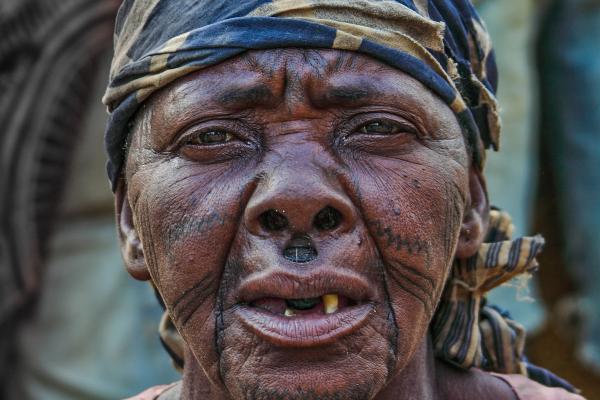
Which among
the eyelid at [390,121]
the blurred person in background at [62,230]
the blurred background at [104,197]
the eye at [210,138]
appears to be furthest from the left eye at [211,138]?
the blurred person in background at [62,230]

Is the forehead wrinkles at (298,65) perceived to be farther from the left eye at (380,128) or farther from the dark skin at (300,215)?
the left eye at (380,128)

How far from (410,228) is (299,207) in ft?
0.87

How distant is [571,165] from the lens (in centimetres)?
584

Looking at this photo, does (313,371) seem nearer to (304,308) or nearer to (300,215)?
(304,308)

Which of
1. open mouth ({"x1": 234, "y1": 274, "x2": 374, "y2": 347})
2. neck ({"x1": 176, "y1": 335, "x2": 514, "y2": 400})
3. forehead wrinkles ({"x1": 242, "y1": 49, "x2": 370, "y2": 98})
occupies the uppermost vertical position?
forehead wrinkles ({"x1": 242, "y1": 49, "x2": 370, "y2": 98})

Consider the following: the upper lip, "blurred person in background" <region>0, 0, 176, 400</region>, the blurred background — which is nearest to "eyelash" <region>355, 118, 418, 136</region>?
the upper lip

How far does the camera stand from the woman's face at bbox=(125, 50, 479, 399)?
2.28 meters

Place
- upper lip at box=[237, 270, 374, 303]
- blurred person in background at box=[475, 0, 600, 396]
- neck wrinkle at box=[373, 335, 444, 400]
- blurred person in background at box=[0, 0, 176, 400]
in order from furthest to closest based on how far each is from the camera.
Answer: blurred person in background at box=[0, 0, 176, 400] → blurred person in background at box=[475, 0, 600, 396] → neck wrinkle at box=[373, 335, 444, 400] → upper lip at box=[237, 270, 374, 303]

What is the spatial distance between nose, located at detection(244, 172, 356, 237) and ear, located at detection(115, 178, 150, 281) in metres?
0.47

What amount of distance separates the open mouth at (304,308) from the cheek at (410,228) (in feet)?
0.35

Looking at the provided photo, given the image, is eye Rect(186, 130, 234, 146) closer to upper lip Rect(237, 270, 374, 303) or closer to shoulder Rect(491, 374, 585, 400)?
upper lip Rect(237, 270, 374, 303)

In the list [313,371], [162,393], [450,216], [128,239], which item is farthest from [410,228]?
[162,393]

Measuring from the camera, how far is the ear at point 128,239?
2.70 m

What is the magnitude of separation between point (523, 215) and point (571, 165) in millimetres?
461
